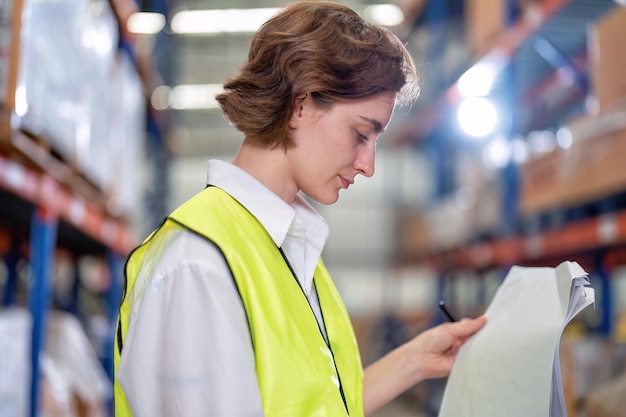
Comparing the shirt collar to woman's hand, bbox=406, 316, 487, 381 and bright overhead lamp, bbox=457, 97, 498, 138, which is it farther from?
bright overhead lamp, bbox=457, 97, 498, 138

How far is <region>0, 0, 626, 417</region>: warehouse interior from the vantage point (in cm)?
304

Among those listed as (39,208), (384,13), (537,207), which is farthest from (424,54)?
(39,208)

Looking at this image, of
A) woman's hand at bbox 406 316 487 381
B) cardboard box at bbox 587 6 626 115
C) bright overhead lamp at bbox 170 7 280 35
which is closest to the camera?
woman's hand at bbox 406 316 487 381

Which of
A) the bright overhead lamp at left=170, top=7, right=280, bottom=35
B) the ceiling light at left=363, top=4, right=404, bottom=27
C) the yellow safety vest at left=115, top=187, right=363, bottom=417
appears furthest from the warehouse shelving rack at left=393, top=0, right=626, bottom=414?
the bright overhead lamp at left=170, top=7, right=280, bottom=35

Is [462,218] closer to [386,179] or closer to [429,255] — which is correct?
[429,255]

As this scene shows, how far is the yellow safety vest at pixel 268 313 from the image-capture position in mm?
1193

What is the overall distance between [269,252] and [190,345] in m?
0.26

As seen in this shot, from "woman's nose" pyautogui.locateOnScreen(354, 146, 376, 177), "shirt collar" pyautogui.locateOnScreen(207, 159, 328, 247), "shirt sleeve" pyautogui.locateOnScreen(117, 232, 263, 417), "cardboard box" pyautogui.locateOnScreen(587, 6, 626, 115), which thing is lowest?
"shirt sleeve" pyautogui.locateOnScreen(117, 232, 263, 417)

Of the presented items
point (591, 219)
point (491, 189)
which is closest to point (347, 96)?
point (591, 219)

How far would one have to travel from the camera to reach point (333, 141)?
143cm

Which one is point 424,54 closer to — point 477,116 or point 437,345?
point 477,116

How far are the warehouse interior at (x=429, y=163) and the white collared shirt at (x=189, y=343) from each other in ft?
1.74

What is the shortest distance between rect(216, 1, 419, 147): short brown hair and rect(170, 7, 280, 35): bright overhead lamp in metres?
15.0

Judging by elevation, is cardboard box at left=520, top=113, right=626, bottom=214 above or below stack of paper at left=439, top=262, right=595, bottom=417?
above
